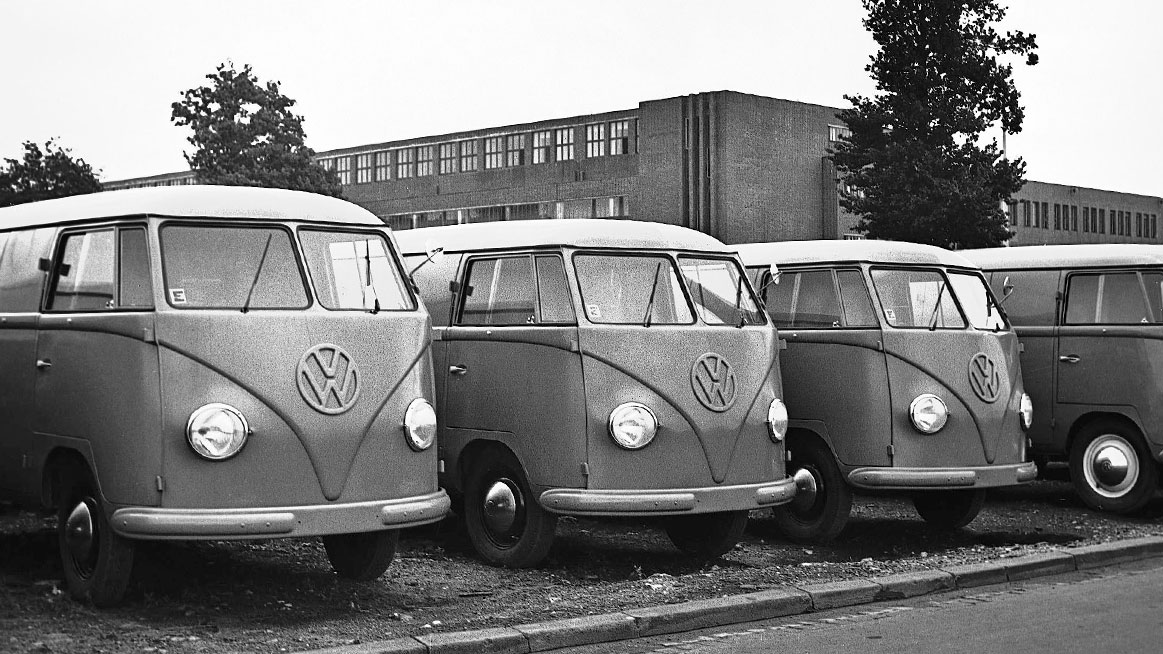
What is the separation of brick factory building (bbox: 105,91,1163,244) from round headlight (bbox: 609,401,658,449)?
62.8 meters

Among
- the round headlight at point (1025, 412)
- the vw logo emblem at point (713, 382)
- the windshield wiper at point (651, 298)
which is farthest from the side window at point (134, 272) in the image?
the round headlight at point (1025, 412)

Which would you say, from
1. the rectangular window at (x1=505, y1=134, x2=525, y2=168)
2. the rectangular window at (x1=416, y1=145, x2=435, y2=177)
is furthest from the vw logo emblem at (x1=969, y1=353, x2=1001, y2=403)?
the rectangular window at (x1=416, y1=145, x2=435, y2=177)

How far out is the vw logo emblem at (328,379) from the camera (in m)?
9.42

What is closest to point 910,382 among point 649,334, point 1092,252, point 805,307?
point 805,307

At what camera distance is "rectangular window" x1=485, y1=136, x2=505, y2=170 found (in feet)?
296

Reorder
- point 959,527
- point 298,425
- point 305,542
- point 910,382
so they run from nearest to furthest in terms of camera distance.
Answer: point 298,425 → point 305,542 → point 910,382 → point 959,527

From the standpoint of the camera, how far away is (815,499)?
13281mm

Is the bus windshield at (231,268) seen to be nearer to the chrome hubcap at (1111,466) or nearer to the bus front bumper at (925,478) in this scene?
the bus front bumper at (925,478)

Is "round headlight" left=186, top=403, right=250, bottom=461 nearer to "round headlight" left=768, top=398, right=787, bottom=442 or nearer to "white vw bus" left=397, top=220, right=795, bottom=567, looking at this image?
"white vw bus" left=397, top=220, right=795, bottom=567

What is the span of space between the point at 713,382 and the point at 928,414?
2459 mm

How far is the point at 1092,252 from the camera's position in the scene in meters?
16.0

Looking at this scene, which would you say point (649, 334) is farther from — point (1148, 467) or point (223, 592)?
point (1148, 467)

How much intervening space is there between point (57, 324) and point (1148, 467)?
10.0 metres

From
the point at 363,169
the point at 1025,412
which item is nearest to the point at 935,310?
the point at 1025,412
